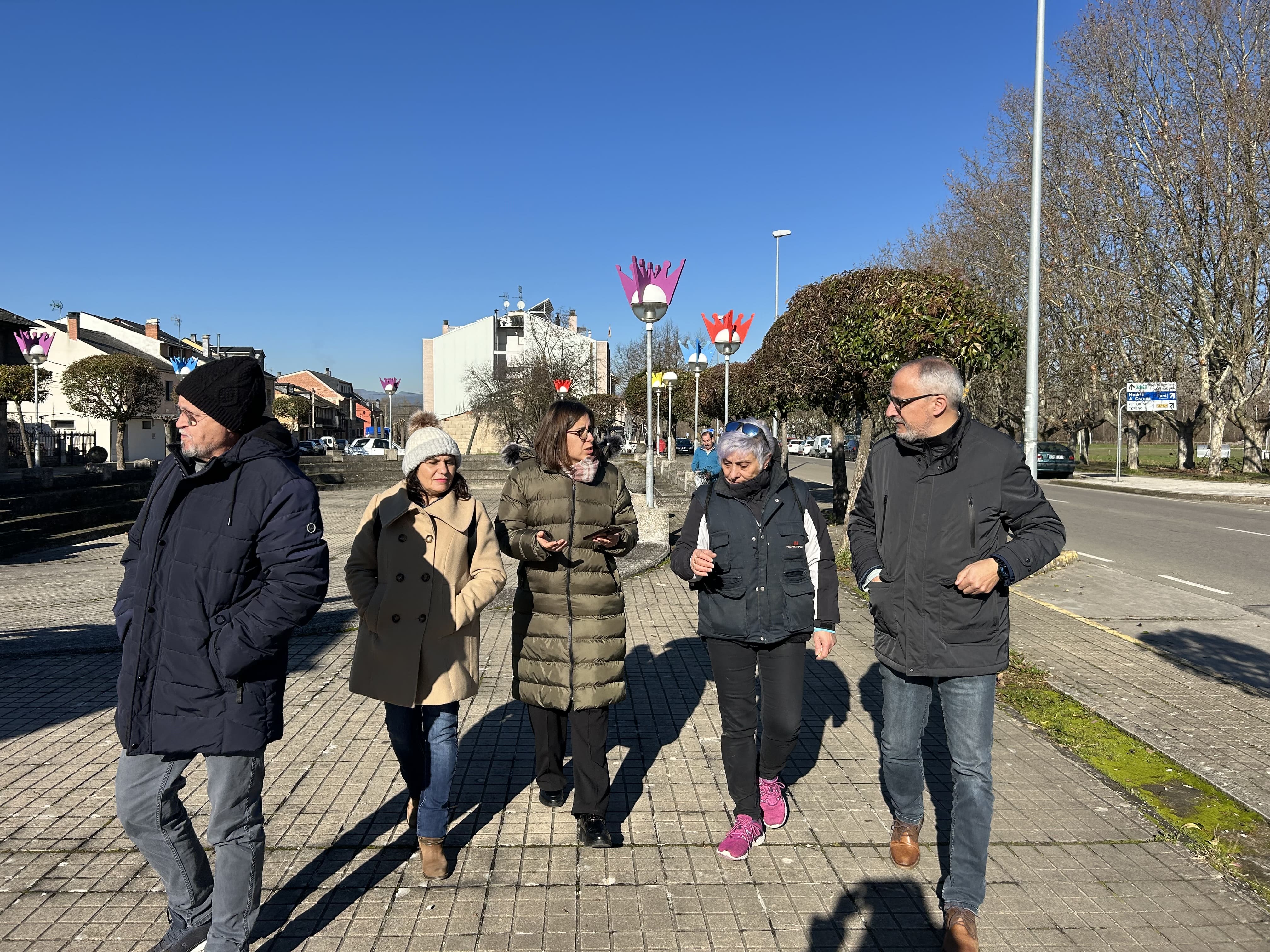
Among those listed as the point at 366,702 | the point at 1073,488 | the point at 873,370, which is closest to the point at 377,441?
the point at 1073,488

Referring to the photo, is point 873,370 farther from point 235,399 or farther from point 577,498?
point 235,399

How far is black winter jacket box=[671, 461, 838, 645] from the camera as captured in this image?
353 centimetres

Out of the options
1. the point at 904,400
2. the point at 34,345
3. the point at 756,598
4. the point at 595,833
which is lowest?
the point at 595,833

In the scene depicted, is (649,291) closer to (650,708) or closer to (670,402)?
(650,708)

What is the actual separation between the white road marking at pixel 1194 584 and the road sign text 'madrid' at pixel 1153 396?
2049 cm

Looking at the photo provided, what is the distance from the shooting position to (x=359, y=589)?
333 centimetres

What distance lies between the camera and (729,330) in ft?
57.0

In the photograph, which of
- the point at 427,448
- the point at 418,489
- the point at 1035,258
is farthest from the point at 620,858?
the point at 1035,258

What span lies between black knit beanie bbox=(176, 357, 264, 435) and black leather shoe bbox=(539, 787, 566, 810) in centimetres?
213

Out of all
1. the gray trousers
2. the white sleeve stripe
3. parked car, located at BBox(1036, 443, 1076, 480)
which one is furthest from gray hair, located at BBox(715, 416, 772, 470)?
parked car, located at BBox(1036, 443, 1076, 480)

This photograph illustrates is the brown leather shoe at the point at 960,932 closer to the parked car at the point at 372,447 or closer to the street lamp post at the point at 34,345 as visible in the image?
the street lamp post at the point at 34,345

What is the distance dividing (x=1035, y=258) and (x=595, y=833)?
804cm

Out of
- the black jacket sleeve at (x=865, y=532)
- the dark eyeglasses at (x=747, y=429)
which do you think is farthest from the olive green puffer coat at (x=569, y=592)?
the black jacket sleeve at (x=865, y=532)

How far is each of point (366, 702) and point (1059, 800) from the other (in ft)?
12.8
